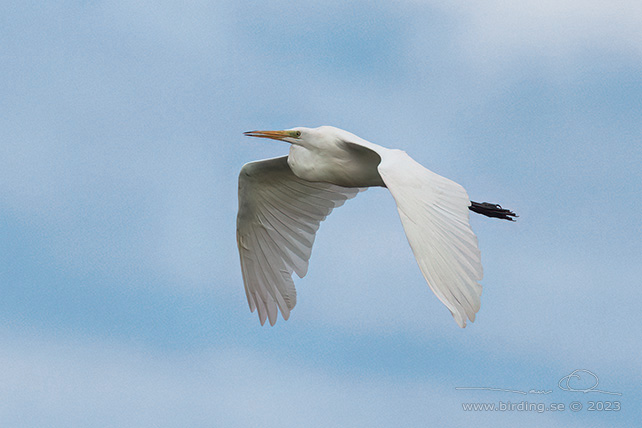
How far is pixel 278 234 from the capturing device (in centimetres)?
1123

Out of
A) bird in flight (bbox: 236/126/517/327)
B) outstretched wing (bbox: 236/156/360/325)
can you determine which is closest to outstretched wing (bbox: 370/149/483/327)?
bird in flight (bbox: 236/126/517/327)

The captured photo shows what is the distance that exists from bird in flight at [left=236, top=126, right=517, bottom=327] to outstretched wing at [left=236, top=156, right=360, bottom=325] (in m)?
0.01

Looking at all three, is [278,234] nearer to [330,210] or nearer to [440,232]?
[330,210]

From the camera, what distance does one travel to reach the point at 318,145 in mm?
9383

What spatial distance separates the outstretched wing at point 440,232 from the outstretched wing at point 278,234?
2.92 m

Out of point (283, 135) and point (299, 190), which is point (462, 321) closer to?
point (283, 135)

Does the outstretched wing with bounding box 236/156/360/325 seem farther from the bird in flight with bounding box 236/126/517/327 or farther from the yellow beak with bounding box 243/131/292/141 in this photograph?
the yellow beak with bounding box 243/131/292/141

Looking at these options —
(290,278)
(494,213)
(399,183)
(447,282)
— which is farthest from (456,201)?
(290,278)

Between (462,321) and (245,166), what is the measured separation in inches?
181

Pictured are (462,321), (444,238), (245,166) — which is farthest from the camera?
(245,166)

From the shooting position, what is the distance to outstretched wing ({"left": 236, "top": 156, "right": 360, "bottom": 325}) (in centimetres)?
1105

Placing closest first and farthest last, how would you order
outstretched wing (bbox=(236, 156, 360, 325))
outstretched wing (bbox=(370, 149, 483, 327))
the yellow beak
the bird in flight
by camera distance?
1. outstretched wing (bbox=(370, 149, 483, 327))
2. the bird in flight
3. the yellow beak
4. outstretched wing (bbox=(236, 156, 360, 325))

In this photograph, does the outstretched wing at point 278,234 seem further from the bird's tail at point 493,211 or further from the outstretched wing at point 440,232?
the outstretched wing at point 440,232

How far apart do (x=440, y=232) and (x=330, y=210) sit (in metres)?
4.01
